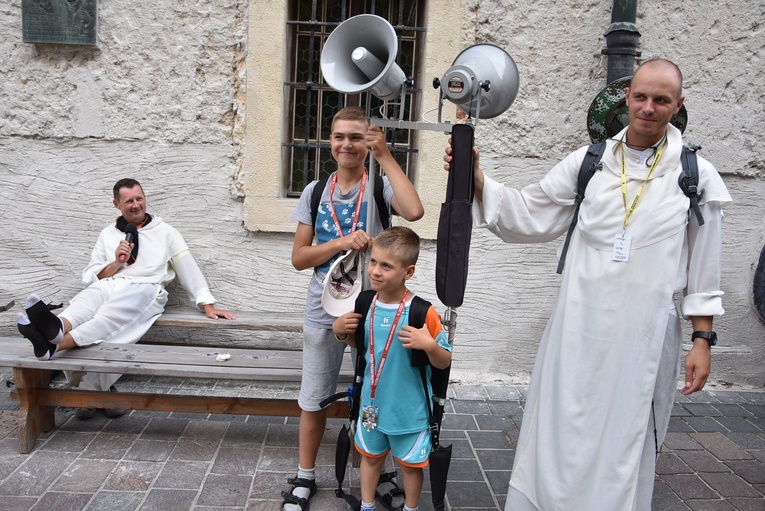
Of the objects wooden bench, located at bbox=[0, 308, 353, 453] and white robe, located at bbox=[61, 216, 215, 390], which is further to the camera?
white robe, located at bbox=[61, 216, 215, 390]

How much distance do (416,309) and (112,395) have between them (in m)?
1.97

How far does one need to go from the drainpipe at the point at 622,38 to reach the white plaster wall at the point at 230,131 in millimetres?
170

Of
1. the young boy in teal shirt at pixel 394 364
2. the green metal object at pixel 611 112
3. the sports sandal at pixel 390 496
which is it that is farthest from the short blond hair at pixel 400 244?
the green metal object at pixel 611 112

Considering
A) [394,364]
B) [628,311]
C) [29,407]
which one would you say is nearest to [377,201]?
[394,364]

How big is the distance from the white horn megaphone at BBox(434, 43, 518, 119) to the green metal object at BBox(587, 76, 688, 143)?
6.64 feet

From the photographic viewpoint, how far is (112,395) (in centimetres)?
381

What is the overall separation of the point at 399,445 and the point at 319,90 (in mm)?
2819

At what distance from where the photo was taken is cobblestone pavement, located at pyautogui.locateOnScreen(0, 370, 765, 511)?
329 cm

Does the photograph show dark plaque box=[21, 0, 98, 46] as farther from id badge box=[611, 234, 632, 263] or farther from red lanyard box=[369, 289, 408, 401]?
id badge box=[611, 234, 632, 263]

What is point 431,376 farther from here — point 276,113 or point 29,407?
point 276,113

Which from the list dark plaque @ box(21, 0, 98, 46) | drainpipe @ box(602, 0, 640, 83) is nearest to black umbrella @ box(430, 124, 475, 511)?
drainpipe @ box(602, 0, 640, 83)

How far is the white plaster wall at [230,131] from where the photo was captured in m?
4.59

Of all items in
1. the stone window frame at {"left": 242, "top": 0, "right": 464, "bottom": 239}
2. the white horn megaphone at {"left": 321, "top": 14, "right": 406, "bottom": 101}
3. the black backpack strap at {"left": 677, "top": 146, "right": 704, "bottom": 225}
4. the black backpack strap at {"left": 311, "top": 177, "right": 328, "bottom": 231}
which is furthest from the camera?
the stone window frame at {"left": 242, "top": 0, "right": 464, "bottom": 239}

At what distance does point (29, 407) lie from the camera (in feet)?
12.1
